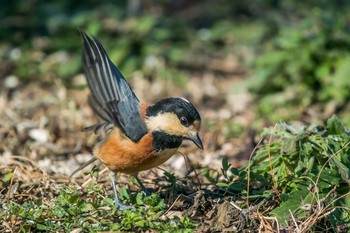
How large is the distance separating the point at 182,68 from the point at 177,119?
445 centimetres

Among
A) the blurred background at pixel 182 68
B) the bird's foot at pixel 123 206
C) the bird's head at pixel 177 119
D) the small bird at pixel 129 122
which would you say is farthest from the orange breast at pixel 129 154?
the blurred background at pixel 182 68

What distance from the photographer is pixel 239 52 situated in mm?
9883

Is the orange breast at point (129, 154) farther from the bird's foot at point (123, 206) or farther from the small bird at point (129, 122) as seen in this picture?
the bird's foot at point (123, 206)

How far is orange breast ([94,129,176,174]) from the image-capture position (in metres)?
5.01

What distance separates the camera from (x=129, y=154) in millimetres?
5047

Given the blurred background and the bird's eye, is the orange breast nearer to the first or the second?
the bird's eye

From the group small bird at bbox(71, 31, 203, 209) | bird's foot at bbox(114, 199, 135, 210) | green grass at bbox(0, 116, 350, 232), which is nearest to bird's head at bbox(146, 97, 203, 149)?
small bird at bbox(71, 31, 203, 209)

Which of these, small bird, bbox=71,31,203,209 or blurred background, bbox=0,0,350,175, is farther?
blurred background, bbox=0,0,350,175

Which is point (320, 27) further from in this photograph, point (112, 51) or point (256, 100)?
point (112, 51)

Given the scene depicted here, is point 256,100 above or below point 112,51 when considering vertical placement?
below

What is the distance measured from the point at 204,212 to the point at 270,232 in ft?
1.55

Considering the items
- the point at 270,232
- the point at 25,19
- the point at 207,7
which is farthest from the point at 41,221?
the point at 207,7

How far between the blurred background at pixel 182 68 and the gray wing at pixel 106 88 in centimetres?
164

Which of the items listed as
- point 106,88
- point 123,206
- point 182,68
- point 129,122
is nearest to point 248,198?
point 123,206
